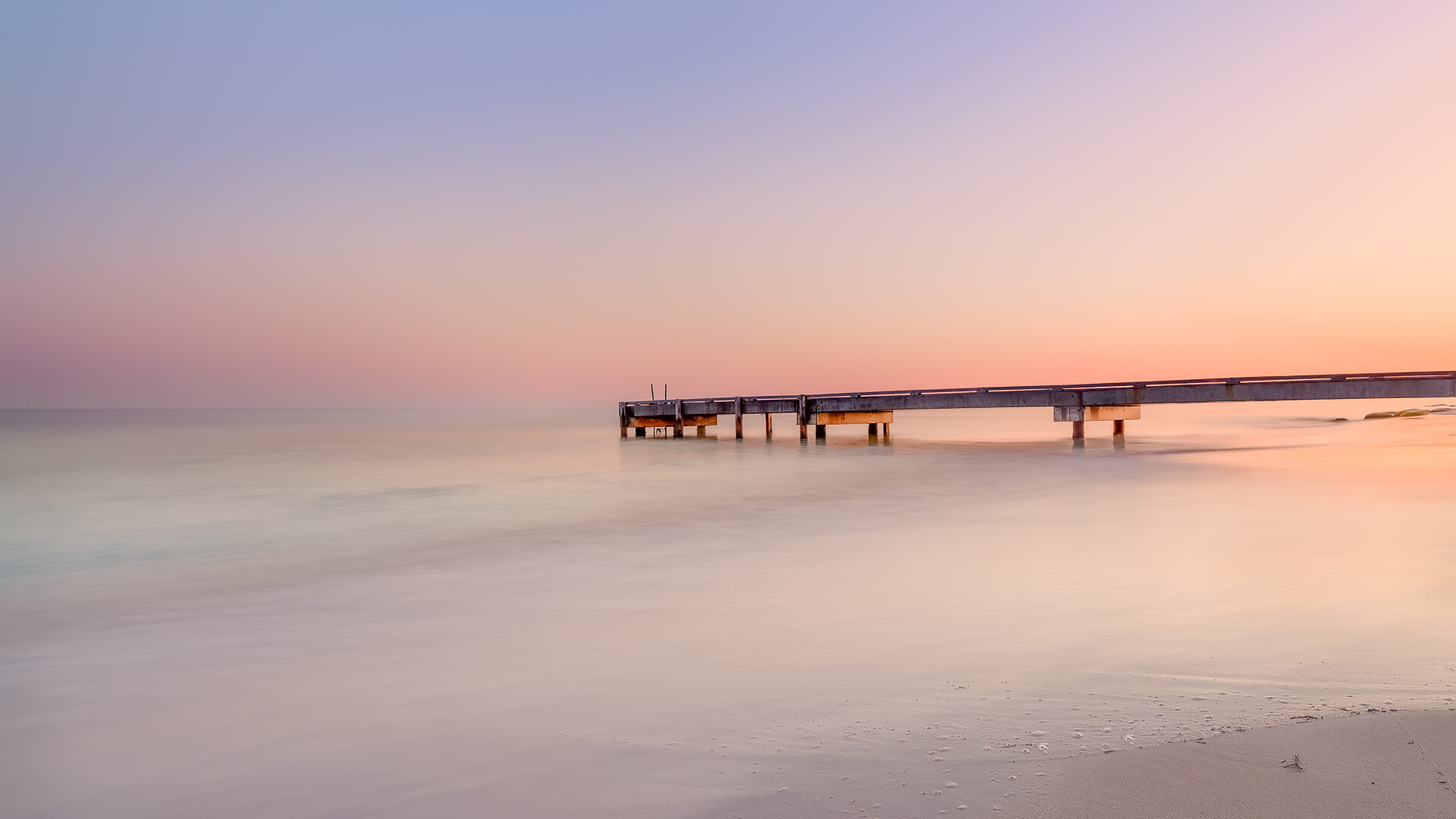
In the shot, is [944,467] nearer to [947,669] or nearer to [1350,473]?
[1350,473]

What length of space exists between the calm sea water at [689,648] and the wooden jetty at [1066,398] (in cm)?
1466

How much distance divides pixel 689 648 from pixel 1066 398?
34231 mm

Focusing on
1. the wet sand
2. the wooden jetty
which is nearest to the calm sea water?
the wet sand

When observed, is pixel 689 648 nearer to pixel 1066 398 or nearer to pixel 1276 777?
pixel 1276 777

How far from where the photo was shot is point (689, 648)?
6.64 meters

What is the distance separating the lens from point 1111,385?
36719 mm

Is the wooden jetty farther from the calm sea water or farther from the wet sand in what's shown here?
the wet sand

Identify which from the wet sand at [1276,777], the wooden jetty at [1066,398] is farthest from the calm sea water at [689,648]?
the wooden jetty at [1066,398]

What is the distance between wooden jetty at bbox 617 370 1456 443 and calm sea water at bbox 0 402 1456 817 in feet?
48.1

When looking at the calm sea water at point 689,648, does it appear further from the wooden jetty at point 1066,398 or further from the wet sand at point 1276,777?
the wooden jetty at point 1066,398

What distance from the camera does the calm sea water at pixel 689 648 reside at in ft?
13.6

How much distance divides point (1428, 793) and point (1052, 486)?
17.8 m

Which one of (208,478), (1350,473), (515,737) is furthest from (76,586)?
(1350,473)

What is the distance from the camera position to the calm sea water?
13.6 ft
